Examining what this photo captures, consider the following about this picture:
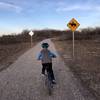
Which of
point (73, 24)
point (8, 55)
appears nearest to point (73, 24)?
point (73, 24)

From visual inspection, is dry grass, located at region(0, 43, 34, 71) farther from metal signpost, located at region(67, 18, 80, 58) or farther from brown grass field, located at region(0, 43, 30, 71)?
metal signpost, located at region(67, 18, 80, 58)

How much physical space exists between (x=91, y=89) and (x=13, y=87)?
2739 millimetres

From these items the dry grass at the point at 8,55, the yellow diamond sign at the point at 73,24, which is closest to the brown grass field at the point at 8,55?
the dry grass at the point at 8,55

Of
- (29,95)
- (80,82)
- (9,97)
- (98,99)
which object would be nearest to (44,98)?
(29,95)

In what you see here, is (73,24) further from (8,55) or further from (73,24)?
(8,55)

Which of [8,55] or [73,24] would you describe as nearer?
[73,24]

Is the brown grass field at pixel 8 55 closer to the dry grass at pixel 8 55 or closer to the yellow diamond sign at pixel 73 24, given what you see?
the dry grass at pixel 8 55

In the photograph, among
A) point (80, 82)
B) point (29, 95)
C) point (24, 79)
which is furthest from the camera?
point (24, 79)

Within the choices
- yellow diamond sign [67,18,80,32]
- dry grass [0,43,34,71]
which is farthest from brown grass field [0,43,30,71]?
yellow diamond sign [67,18,80,32]

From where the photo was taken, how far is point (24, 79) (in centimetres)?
1080

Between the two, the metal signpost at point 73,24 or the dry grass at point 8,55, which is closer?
the dry grass at point 8,55

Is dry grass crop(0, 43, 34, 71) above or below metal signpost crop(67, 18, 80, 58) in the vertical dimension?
below

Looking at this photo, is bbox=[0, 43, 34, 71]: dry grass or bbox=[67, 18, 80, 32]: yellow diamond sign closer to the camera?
bbox=[0, 43, 34, 71]: dry grass

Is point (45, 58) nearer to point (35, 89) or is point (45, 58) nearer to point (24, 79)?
point (35, 89)
